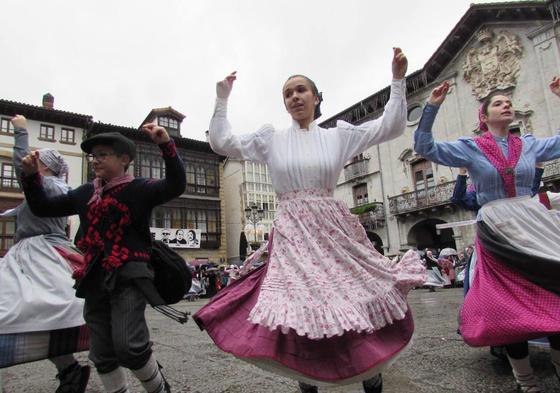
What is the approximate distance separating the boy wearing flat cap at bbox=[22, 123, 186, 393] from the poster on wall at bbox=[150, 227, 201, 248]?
990 inches

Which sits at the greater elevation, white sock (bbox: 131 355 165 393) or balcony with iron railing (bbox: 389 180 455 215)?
balcony with iron railing (bbox: 389 180 455 215)

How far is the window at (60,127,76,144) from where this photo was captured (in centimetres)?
2520

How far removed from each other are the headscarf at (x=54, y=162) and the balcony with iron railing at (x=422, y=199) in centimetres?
1965

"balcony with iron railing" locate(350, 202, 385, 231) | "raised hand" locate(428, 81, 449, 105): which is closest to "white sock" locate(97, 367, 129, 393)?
"raised hand" locate(428, 81, 449, 105)

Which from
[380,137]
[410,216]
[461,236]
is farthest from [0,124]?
[380,137]

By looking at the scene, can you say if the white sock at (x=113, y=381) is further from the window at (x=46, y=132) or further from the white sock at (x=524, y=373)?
the window at (x=46, y=132)

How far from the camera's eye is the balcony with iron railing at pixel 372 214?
2434 cm

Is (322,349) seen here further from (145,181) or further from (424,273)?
(145,181)

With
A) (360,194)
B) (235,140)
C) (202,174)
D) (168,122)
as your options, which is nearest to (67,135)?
(168,122)

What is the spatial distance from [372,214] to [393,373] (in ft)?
72.8

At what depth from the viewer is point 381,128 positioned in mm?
2395

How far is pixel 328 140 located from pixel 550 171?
19294mm

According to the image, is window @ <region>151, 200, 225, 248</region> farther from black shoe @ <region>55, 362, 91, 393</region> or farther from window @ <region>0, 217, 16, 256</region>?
black shoe @ <region>55, 362, 91, 393</region>

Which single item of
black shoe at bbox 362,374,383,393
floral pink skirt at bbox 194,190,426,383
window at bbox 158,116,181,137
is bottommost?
black shoe at bbox 362,374,383,393
